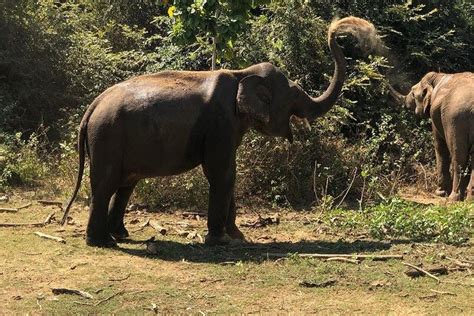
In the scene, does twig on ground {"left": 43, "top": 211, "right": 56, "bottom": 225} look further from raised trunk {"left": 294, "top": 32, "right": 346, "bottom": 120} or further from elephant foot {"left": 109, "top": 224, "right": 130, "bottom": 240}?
raised trunk {"left": 294, "top": 32, "right": 346, "bottom": 120}

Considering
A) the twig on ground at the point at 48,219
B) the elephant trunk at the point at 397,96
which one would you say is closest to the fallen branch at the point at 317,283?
the twig on ground at the point at 48,219

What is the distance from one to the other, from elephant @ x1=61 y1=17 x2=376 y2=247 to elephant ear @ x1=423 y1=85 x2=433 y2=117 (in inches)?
228

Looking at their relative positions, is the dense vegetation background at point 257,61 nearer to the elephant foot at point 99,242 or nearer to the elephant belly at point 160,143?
the elephant belly at point 160,143

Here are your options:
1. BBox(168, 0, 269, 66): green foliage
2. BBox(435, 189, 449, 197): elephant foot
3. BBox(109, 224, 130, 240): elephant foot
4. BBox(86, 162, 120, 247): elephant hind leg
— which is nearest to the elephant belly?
BBox(86, 162, 120, 247): elephant hind leg

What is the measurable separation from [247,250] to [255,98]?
1.82 m

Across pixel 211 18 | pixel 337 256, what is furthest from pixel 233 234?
pixel 211 18

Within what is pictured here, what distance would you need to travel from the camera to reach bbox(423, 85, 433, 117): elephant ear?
13055mm

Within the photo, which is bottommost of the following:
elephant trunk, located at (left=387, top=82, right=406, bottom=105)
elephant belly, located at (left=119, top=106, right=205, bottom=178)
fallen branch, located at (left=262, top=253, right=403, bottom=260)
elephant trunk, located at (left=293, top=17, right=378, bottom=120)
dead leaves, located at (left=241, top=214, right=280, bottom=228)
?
dead leaves, located at (left=241, top=214, right=280, bottom=228)

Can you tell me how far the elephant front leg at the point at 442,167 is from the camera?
41.9 ft

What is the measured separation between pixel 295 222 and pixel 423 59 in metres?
7.15

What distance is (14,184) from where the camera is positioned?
478 inches

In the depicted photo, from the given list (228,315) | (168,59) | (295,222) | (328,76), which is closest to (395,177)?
(328,76)

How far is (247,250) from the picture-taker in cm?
788

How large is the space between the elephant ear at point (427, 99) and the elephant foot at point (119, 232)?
708 cm
